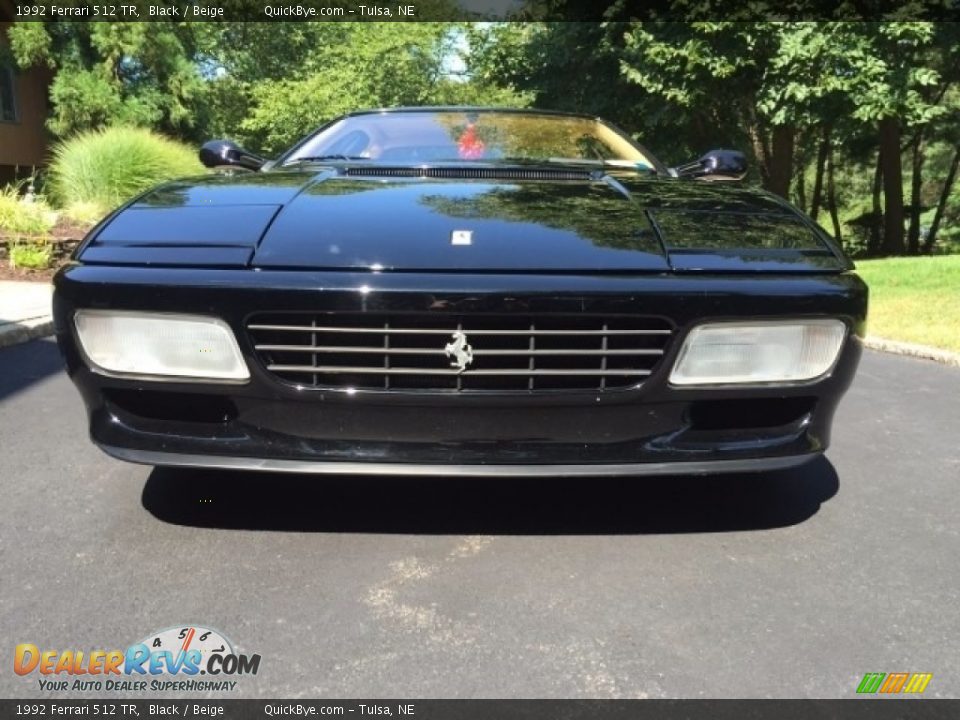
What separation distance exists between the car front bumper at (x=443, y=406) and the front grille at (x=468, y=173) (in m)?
0.92

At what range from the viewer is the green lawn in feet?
18.3

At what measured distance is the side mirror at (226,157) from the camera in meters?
3.46

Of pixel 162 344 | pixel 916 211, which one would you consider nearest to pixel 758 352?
pixel 162 344

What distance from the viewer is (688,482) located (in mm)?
2670

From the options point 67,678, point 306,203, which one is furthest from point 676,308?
point 67,678

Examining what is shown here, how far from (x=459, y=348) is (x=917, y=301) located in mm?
6557

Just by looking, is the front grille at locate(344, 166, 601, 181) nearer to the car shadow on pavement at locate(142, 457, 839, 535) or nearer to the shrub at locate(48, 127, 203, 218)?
the car shadow on pavement at locate(142, 457, 839, 535)

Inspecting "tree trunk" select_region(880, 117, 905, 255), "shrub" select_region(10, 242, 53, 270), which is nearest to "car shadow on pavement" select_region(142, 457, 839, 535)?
"shrub" select_region(10, 242, 53, 270)

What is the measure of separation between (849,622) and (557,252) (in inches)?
43.9

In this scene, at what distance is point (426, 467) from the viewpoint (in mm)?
Answer: 1999
